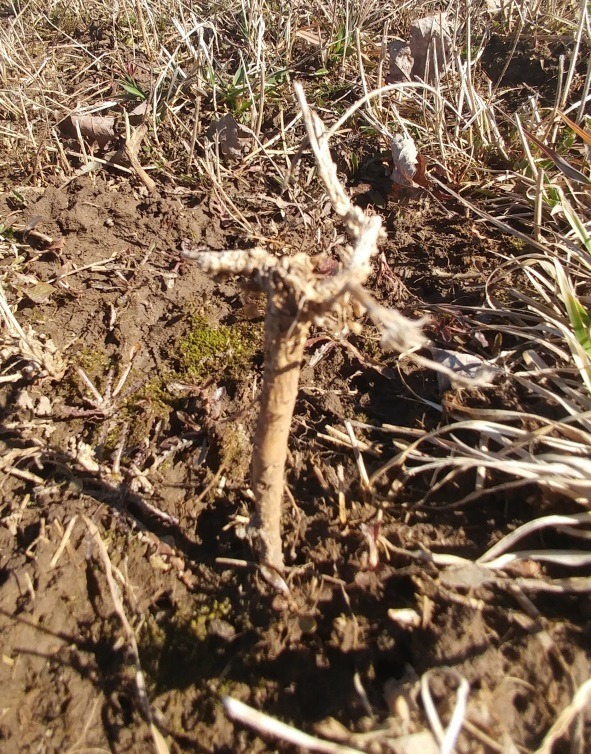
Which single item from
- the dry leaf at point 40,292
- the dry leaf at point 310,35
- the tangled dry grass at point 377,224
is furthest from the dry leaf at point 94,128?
the dry leaf at point 310,35

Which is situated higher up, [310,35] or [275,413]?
[310,35]

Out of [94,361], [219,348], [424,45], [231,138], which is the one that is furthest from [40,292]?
[424,45]

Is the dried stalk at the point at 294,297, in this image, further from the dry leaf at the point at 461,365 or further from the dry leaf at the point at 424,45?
the dry leaf at the point at 424,45

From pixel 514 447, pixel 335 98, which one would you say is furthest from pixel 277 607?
pixel 335 98

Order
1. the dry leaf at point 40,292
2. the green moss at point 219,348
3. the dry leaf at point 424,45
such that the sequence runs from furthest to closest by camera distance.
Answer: the dry leaf at point 424,45
the dry leaf at point 40,292
the green moss at point 219,348

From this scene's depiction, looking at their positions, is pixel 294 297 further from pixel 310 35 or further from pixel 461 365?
pixel 310 35

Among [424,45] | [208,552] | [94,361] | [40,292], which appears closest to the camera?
[208,552]
